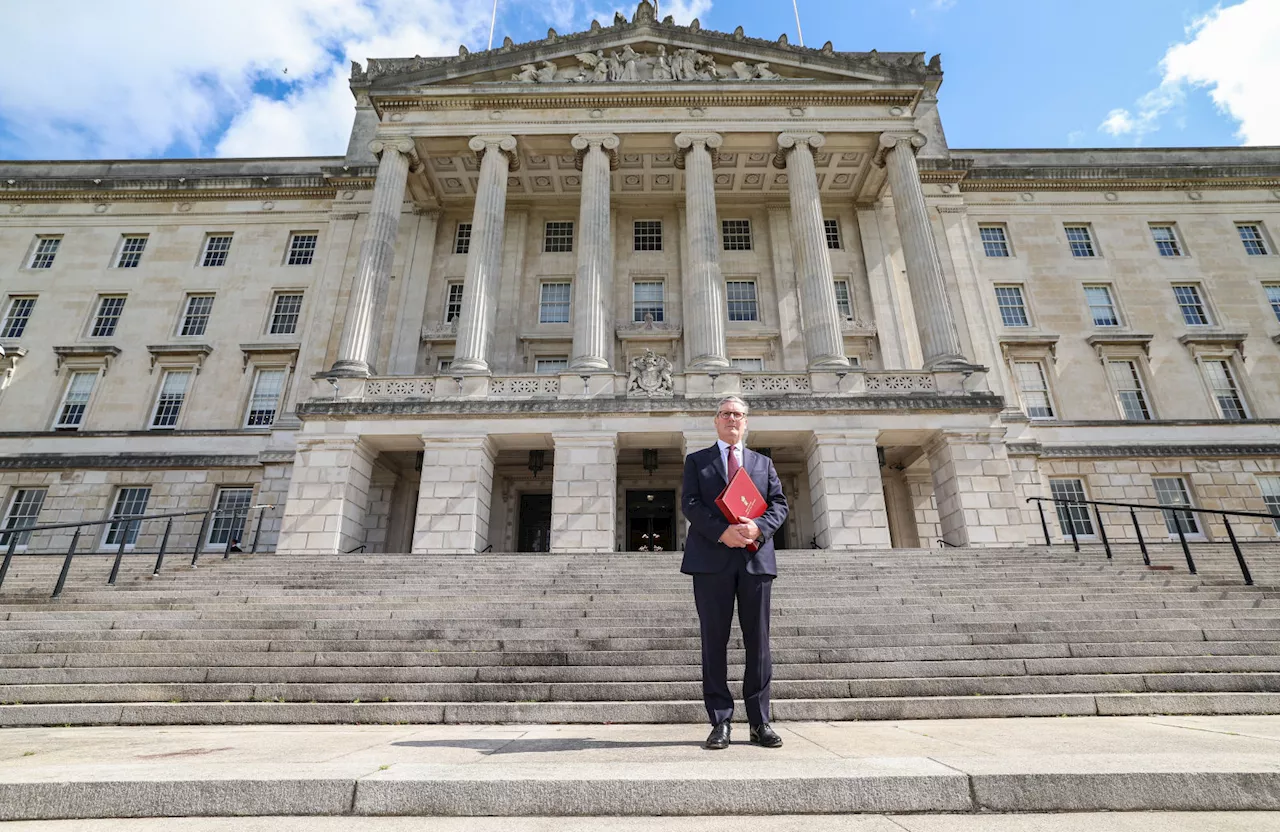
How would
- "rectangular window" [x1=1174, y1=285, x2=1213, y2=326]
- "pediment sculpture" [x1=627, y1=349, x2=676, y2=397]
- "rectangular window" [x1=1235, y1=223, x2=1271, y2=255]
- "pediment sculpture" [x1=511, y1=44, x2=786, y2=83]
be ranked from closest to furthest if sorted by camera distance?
"pediment sculpture" [x1=627, y1=349, x2=676, y2=397] < "pediment sculpture" [x1=511, y1=44, x2=786, y2=83] < "rectangular window" [x1=1174, y1=285, x2=1213, y2=326] < "rectangular window" [x1=1235, y1=223, x2=1271, y2=255]

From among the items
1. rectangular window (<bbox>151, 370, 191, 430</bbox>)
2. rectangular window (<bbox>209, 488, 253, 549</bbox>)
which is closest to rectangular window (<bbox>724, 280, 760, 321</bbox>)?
rectangular window (<bbox>209, 488, 253, 549</bbox>)

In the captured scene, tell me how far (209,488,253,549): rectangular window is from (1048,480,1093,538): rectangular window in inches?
1060

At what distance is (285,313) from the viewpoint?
23.5 meters

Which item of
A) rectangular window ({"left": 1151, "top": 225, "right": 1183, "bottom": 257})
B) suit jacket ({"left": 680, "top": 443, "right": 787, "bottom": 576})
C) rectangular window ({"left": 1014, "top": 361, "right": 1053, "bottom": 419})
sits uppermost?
rectangular window ({"left": 1151, "top": 225, "right": 1183, "bottom": 257})

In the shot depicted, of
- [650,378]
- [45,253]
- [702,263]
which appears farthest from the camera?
[45,253]

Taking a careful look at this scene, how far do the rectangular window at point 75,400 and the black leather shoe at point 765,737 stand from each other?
2790cm

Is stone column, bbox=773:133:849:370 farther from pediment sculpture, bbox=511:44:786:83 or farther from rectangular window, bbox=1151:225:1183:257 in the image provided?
rectangular window, bbox=1151:225:1183:257

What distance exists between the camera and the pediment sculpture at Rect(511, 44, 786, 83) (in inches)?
845

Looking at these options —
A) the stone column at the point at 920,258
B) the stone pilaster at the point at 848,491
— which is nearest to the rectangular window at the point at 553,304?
the stone pilaster at the point at 848,491

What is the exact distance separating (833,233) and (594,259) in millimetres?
10964

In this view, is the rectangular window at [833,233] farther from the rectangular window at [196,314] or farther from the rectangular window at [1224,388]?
the rectangular window at [196,314]

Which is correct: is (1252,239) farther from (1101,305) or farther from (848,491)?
(848,491)

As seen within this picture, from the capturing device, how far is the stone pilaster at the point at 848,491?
51.0ft

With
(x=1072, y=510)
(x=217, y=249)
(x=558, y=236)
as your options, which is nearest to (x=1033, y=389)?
(x=1072, y=510)
